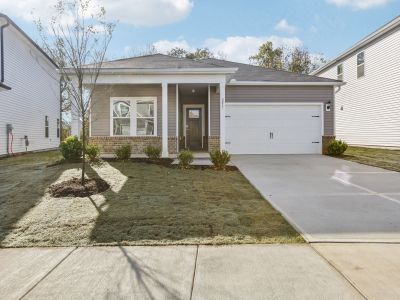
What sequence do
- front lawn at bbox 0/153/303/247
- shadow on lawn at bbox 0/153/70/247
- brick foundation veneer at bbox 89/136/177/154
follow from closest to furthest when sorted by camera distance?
front lawn at bbox 0/153/303/247 < shadow on lawn at bbox 0/153/70/247 < brick foundation veneer at bbox 89/136/177/154

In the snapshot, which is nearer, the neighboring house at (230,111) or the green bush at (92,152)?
the green bush at (92,152)

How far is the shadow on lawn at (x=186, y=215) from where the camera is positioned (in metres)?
4.10

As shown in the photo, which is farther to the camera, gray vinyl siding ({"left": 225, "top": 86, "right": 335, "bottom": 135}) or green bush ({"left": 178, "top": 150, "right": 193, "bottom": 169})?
gray vinyl siding ({"left": 225, "top": 86, "right": 335, "bottom": 135})

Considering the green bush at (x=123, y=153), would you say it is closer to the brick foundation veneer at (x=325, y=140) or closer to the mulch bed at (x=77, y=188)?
the mulch bed at (x=77, y=188)

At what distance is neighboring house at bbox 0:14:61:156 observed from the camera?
14383 millimetres

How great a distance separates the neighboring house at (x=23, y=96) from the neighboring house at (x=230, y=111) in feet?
11.2

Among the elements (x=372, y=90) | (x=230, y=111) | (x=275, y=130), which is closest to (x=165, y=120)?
(x=230, y=111)

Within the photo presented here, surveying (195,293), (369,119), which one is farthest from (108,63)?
(369,119)

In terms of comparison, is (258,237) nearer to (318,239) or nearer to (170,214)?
(318,239)

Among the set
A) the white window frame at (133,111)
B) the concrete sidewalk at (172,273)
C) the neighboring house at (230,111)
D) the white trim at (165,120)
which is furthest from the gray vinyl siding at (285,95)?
the concrete sidewalk at (172,273)

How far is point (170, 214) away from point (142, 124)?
9.08 metres

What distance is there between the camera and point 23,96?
16703mm

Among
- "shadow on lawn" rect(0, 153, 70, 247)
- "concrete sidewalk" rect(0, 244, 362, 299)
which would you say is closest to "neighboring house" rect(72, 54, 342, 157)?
"shadow on lawn" rect(0, 153, 70, 247)

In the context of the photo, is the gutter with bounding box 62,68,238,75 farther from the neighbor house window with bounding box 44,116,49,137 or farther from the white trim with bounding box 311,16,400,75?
the neighbor house window with bounding box 44,116,49,137
